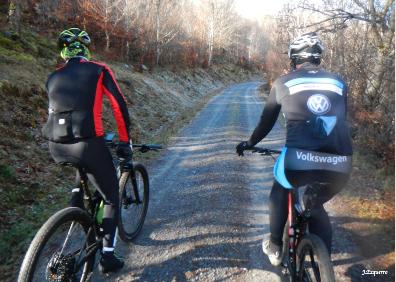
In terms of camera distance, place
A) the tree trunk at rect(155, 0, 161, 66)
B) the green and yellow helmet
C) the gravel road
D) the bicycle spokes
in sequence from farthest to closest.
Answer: the tree trunk at rect(155, 0, 161, 66) → the gravel road → the green and yellow helmet → the bicycle spokes

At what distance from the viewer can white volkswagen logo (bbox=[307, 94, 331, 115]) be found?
2625 millimetres

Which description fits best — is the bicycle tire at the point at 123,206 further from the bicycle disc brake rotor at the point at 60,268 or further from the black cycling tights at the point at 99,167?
the bicycle disc brake rotor at the point at 60,268

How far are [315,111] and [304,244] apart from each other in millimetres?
1094

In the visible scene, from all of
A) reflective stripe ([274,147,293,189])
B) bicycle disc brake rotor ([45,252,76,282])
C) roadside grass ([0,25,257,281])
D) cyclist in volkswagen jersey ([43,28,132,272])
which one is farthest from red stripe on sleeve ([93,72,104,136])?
roadside grass ([0,25,257,281])

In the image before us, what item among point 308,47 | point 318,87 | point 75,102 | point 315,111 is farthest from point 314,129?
point 75,102

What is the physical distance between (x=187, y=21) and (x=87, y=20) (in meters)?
21.9

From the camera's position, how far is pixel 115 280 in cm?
340

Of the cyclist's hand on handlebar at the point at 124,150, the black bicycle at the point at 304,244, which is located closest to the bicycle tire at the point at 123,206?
the cyclist's hand on handlebar at the point at 124,150

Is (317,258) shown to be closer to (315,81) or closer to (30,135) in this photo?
(315,81)

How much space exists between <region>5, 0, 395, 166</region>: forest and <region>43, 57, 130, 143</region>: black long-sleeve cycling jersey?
6516 mm

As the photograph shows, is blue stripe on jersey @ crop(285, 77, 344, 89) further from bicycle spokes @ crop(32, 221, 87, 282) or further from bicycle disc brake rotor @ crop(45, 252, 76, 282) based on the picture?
bicycle disc brake rotor @ crop(45, 252, 76, 282)

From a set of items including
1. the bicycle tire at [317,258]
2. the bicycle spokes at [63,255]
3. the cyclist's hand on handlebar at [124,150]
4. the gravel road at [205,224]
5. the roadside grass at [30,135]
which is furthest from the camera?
the roadside grass at [30,135]

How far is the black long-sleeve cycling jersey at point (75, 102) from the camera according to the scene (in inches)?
112

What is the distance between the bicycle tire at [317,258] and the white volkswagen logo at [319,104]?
1.01 metres
